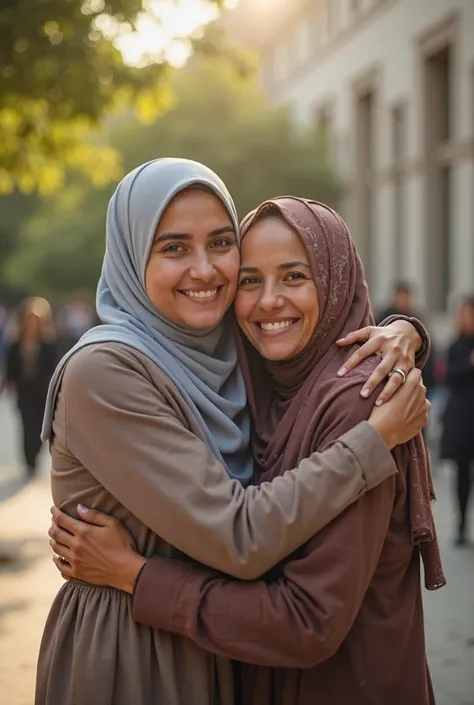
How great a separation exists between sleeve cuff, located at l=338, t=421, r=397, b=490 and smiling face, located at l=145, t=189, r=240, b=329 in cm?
57

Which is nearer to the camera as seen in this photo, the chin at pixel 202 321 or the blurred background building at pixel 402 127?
the chin at pixel 202 321

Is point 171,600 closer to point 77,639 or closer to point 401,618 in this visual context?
point 77,639

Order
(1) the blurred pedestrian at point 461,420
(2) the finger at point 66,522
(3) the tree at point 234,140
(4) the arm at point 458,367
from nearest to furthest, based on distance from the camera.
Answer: (2) the finger at point 66,522, (1) the blurred pedestrian at point 461,420, (4) the arm at point 458,367, (3) the tree at point 234,140

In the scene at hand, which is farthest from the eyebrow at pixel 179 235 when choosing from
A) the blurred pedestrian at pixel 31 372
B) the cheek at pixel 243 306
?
the blurred pedestrian at pixel 31 372

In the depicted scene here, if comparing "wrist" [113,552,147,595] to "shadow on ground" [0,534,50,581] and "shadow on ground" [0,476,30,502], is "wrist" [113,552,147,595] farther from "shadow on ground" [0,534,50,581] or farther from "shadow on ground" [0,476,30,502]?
"shadow on ground" [0,476,30,502]

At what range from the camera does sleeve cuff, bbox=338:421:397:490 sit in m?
2.65

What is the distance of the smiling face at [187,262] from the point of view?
2.94m

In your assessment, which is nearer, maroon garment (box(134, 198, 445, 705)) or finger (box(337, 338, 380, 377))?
maroon garment (box(134, 198, 445, 705))

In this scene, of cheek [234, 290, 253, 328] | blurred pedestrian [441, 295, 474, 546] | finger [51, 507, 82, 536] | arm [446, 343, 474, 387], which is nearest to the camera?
finger [51, 507, 82, 536]

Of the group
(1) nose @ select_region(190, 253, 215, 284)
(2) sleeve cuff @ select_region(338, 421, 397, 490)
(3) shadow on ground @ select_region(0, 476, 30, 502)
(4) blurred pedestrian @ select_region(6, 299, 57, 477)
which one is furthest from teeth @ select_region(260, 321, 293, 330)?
(4) blurred pedestrian @ select_region(6, 299, 57, 477)

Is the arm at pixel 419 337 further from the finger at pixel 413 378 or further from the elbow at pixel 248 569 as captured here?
the elbow at pixel 248 569

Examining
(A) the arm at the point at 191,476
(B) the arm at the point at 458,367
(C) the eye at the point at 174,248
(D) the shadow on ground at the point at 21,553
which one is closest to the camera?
(A) the arm at the point at 191,476

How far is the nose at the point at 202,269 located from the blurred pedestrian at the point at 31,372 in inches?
377

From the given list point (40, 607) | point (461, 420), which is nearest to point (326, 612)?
point (40, 607)
